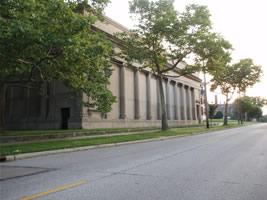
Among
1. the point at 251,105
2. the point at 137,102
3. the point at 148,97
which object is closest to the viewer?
the point at 137,102

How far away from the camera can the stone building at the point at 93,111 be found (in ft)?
111

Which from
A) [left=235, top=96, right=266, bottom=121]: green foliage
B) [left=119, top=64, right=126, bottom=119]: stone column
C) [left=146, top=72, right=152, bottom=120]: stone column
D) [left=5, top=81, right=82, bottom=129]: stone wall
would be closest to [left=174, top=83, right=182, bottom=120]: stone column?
[left=146, top=72, right=152, bottom=120]: stone column

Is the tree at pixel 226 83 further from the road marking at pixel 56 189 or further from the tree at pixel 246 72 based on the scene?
the road marking at pixel 56 189

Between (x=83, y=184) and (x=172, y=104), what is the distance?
53.5 metres

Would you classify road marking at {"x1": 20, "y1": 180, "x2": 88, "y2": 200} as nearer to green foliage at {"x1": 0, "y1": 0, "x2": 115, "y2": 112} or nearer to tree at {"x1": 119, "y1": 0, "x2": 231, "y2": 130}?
green foliage at {"x1": 0, "y1": 0, "x2": 115, "y2": 112}

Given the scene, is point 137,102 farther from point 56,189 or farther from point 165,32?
point 56,189

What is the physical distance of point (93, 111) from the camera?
34125mm

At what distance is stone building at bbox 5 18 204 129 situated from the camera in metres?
33.9

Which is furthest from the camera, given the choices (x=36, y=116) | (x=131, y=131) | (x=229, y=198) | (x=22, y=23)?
(x=36, y=116)

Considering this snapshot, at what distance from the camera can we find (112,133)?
28.2 m

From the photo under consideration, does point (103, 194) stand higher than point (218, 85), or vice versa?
point (218, 85)

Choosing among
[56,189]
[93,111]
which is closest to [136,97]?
[93,111]

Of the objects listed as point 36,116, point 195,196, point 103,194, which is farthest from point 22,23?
point 36,116

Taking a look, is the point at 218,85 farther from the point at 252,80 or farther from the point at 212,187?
the point at 212,187
